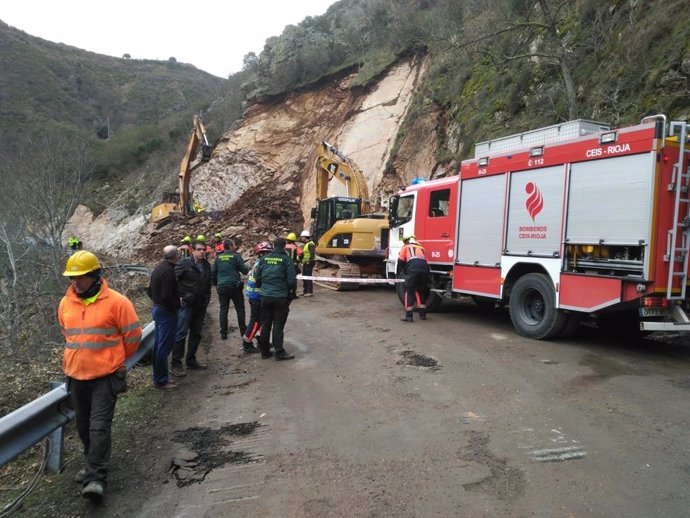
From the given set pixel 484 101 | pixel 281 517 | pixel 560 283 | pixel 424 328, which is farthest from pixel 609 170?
pixel 484 101

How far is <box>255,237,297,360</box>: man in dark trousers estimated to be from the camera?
775 centimetres

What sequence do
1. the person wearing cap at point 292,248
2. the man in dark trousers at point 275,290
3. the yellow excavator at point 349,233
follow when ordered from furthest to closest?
the yellow excavator at point 349,233 → the person wearing cap at point 292,248 → the man in dark trousers at point 275,290

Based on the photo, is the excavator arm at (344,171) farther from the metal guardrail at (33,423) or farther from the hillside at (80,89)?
the hillside at (80,89)

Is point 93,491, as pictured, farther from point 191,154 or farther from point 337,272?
point 191,154

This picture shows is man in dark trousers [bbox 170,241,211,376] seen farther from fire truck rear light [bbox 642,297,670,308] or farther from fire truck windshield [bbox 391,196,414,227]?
fire truck rear light [bbox 642,297,670,308]

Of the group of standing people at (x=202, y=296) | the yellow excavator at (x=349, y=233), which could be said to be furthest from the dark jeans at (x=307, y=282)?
the group of standing people at (x=202, y=296)

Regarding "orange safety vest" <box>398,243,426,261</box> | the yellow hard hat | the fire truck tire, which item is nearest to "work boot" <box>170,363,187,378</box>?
the yellow hard hat

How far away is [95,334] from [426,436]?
2.87m

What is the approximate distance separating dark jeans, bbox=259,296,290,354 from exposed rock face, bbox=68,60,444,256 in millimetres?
14266

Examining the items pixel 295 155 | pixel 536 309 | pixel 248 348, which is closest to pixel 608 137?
pixel 536 309

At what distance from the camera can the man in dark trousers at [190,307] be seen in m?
7.23

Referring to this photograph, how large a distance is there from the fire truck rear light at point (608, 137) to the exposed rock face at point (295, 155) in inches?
533

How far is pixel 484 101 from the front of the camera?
19.0m

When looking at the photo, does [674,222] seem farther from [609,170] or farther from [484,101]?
[484,101]
